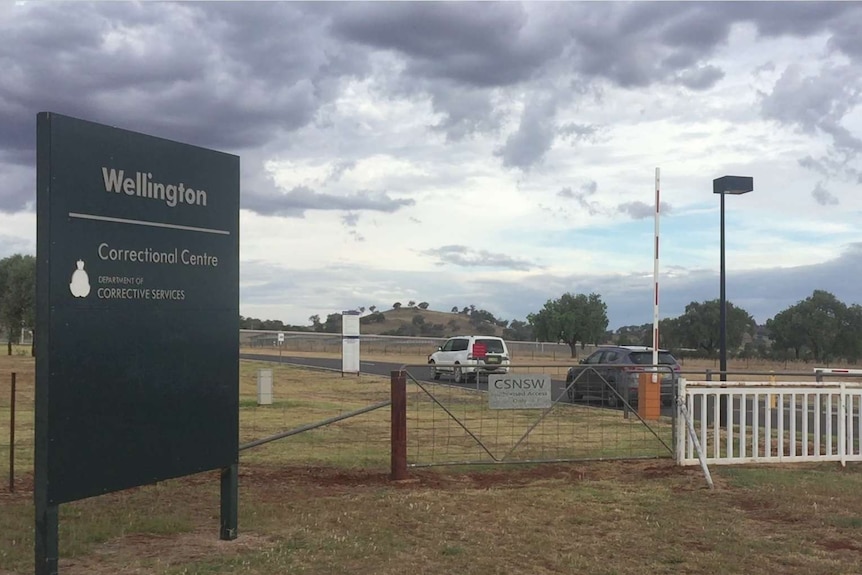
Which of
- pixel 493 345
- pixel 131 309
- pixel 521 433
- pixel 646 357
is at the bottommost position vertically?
pixel 521 433

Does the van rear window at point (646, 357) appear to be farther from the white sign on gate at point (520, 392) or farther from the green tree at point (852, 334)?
the green tree at point (852, 334)

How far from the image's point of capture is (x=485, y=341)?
33562mm

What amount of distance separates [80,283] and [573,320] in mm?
80463

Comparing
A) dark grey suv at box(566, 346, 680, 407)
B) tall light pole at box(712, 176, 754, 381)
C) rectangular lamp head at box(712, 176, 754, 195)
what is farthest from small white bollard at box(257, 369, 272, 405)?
rectangular lamp head at box(712, 176, 754, 195)

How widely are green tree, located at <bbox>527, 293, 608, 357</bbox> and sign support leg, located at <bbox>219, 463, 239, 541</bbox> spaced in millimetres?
77733

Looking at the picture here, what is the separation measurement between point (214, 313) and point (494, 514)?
3284mm

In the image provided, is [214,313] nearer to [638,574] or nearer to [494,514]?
[494,514]

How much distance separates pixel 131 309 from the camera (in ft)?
20.6

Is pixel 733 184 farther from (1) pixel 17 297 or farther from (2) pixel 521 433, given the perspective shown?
(1) pixel 17 297

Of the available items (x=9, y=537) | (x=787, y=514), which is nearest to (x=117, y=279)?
(x=9, y=537)

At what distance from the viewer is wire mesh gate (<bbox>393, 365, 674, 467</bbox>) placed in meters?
11.8

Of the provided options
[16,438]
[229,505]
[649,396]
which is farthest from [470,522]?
[16,438]

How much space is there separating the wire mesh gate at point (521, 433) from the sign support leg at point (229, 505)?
3005 millimetres

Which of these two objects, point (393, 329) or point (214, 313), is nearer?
point (214, 313)
